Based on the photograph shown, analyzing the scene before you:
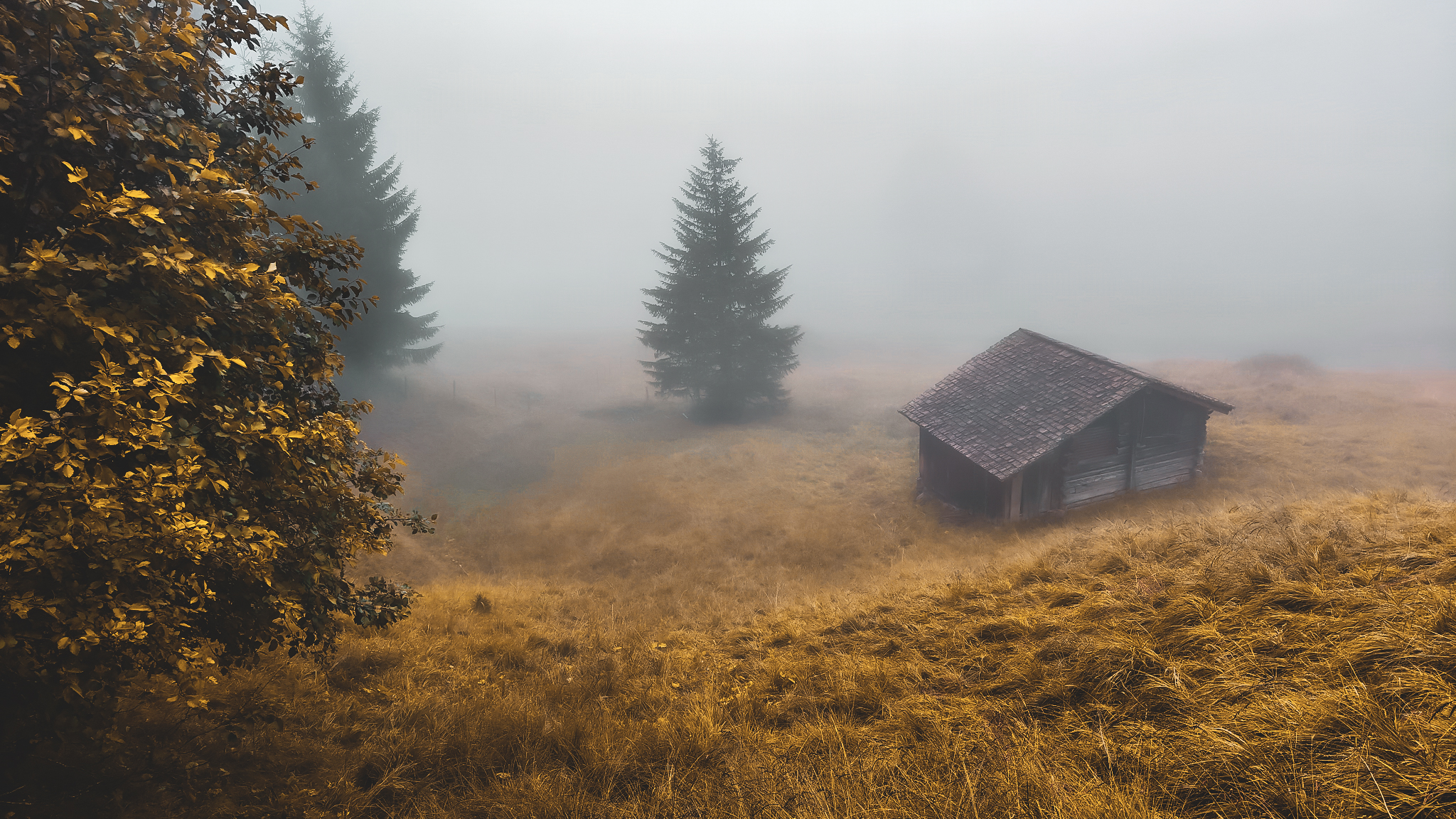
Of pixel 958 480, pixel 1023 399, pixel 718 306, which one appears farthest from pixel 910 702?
pixel 718 306

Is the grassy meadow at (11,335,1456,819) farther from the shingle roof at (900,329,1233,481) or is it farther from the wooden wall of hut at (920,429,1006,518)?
the wooden wall of hut at (920,429,1006,518)

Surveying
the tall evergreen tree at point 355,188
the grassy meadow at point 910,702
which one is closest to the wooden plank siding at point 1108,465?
the grassy meadow at point 910,702

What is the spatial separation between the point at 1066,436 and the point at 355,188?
3206 cm

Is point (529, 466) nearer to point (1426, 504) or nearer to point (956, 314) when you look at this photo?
point (1426, 504)

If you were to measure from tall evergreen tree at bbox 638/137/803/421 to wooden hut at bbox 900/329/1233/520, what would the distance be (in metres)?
14.4

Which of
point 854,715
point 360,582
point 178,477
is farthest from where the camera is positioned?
point 360,582

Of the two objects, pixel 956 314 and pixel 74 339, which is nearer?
pixel 74 339

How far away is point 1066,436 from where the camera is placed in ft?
54.3

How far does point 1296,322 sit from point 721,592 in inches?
3483

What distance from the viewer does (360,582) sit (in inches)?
474

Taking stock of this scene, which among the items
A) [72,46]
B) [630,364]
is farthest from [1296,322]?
[72,46]

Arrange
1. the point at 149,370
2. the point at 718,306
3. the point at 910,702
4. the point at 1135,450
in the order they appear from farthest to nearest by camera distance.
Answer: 1. the point at 718,306
2. the point at 1135,450
3. the point at 910,702
4. the point at 149,370

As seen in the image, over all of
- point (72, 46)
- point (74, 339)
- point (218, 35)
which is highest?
point (218, 35)

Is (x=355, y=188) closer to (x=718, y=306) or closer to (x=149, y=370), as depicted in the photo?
(x=718, y=306)
